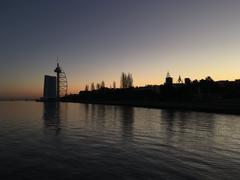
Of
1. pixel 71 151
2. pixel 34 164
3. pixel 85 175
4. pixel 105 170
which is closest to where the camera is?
pixel 85 175

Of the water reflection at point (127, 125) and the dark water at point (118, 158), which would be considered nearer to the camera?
the dark water at point (118, 158)

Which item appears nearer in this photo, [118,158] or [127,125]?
[118,158]

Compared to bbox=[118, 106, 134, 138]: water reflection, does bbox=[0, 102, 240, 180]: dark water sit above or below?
below

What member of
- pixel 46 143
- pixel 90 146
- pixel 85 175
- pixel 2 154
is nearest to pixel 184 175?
pixel 85 175

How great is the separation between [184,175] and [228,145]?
1434 centimetres

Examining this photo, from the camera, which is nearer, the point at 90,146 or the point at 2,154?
the point at 2,154

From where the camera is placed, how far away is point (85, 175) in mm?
18438

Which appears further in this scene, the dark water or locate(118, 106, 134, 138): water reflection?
locate(118, 106, 134, 138): water reflection

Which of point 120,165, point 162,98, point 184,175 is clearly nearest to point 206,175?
point 184,175

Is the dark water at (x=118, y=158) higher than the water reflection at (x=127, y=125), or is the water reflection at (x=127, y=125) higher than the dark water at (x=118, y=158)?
the water reflection at (x=127, y=125)

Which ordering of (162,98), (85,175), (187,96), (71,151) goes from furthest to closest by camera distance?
(162,98) < (187,96) < (71,151) < (85,175)

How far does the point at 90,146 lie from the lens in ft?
96.4

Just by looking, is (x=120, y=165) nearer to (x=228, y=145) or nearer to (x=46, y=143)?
(x=46, y=143)

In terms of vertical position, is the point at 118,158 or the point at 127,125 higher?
the point at 127,125
